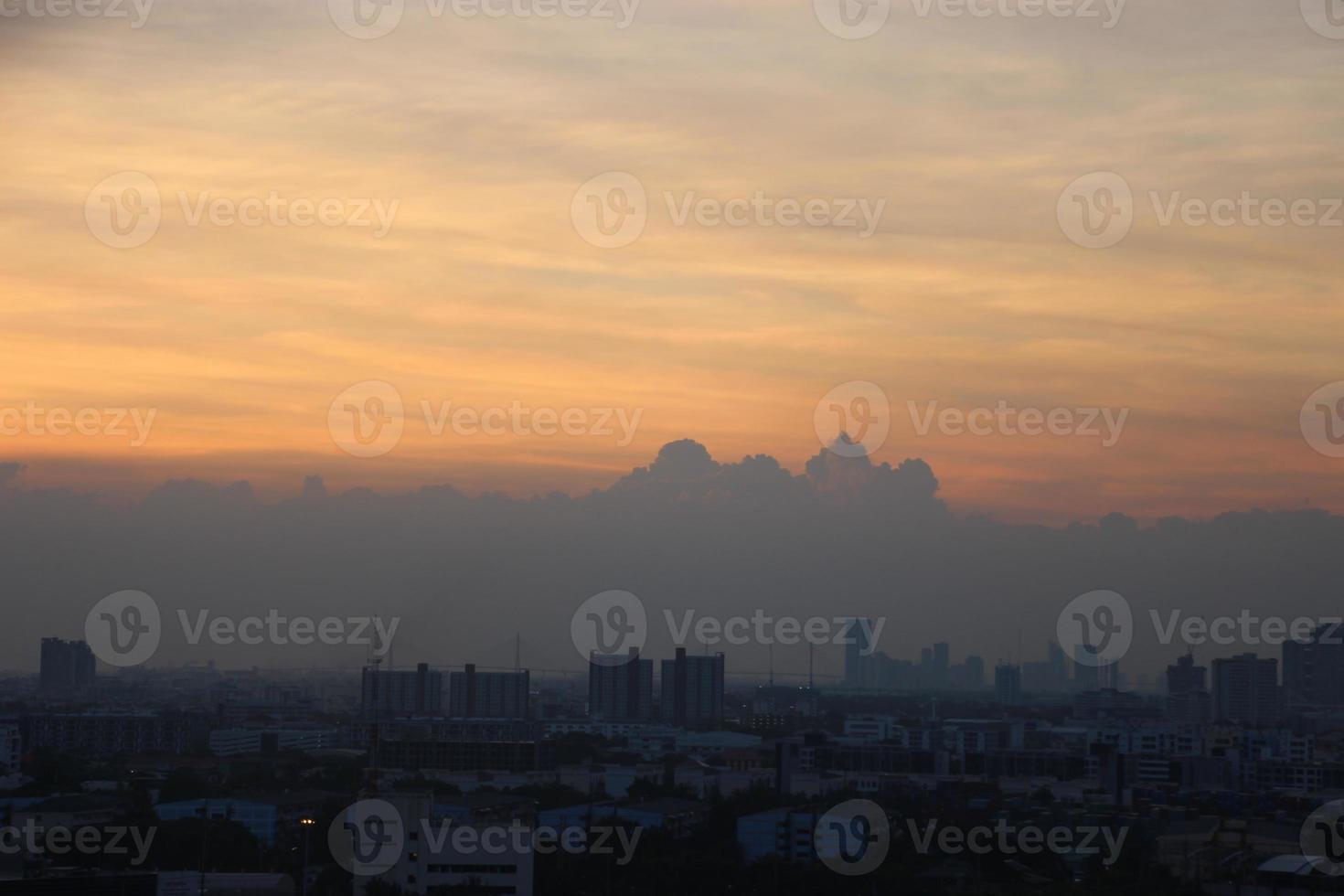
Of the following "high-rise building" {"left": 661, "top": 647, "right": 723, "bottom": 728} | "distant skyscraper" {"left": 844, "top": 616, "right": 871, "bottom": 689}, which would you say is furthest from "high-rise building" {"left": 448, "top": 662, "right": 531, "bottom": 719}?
"distant skyscraper" {"left": 844, "top": 616, "right": 871, "bottom": 689}

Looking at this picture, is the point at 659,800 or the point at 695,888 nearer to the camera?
the point at 695,888

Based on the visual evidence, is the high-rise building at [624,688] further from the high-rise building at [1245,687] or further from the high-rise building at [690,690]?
the high-rise building at [1245,687]

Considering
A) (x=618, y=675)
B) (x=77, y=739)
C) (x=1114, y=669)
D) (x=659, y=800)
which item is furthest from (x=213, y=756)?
(x=1114, y=669)

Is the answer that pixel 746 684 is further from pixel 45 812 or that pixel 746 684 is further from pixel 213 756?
pixel 45 812

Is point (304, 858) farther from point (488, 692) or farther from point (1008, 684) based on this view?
point (1008, 684)

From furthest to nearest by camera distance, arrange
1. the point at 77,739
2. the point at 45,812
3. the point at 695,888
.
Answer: the point at 77,739, the point at 45,812, the point at 695,888

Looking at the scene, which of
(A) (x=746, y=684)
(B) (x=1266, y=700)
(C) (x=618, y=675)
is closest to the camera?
(B) (x=1266, y=700)

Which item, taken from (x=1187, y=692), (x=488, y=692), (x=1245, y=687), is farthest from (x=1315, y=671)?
(x=488, y=692)

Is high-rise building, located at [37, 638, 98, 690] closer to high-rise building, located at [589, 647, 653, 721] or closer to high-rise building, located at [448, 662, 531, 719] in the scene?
high-rise building, located at [448, 662, 531, 719]
